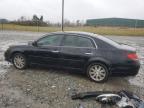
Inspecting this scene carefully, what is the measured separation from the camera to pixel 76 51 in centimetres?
793

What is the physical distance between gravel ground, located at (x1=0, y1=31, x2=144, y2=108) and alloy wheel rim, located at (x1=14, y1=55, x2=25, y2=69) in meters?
0.23

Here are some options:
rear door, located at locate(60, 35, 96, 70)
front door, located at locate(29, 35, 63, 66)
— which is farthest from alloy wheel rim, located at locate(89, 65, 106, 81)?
front door, located at locate(29, 35, 63, 66)

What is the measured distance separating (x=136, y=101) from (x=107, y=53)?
2.21 meters

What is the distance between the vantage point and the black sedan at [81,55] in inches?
297

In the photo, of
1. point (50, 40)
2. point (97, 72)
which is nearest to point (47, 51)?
point (50, 40)

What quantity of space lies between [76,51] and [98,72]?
0.98 meters

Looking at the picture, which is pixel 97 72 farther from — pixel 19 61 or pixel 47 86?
pixel 19 61

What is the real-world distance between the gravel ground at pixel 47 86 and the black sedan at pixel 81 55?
14.4 inches

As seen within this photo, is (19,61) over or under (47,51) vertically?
under

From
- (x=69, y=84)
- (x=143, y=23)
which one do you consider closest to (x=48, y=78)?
(x=69, y=84)

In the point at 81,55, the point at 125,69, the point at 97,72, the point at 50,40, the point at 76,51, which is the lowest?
the point at 97,72

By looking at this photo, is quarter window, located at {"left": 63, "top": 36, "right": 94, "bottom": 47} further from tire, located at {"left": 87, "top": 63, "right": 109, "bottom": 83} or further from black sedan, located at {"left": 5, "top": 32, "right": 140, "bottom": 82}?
tire, located at {"left": 87, "top": 63, "right": 109, "bottom": 83}

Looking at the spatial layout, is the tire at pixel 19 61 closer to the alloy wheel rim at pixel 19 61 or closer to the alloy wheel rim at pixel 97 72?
the alloy wheel rim at pixel 19 61

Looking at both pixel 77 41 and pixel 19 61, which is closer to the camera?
pixel 77 41
